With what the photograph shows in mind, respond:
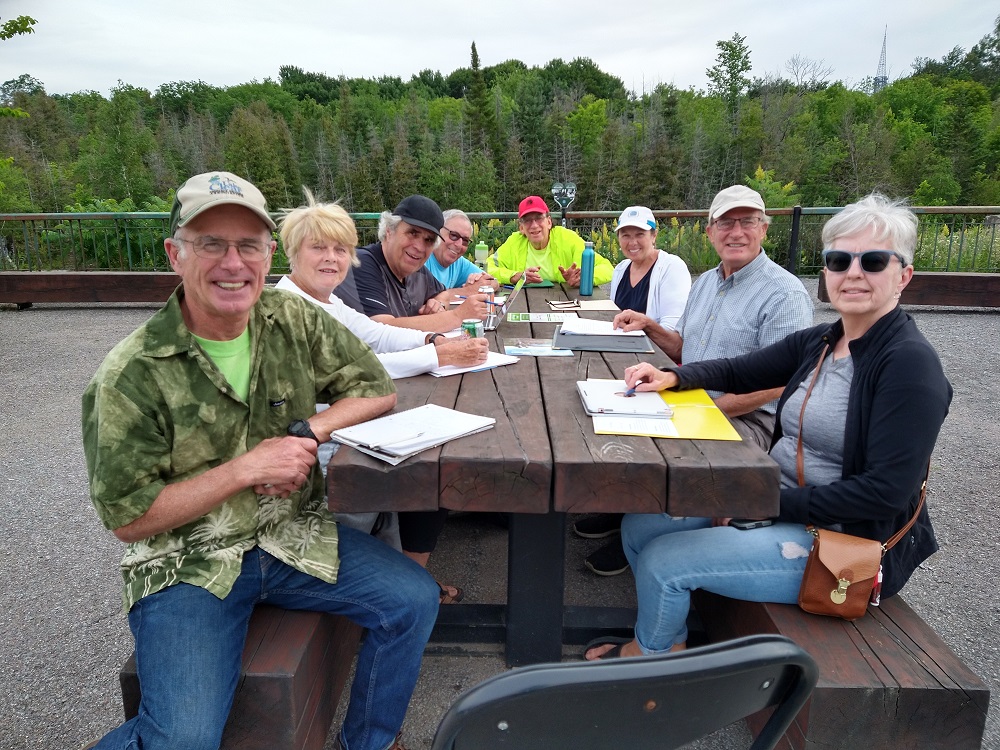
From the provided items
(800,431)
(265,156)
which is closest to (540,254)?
(800,431)

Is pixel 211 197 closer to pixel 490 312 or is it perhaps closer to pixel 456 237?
pixel 490 312

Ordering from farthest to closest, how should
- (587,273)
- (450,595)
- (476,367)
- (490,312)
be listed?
(587,273), (490,312), (450,595), (476,367)

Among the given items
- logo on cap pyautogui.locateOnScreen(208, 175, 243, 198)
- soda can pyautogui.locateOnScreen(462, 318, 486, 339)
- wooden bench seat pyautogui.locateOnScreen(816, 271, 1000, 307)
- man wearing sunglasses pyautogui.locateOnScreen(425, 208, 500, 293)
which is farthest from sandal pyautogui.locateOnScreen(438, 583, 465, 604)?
wooden bench seat pyautogui.locateOnScreen(816, 271, 1000, 307)

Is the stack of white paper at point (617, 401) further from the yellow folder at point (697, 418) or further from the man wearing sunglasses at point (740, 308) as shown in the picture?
the man wearing sunglasses at point (740, 308)

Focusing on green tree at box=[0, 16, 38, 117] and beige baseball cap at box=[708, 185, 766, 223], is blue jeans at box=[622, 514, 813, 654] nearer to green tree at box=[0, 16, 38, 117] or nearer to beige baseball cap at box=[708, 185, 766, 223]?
beige baseball cap at box=[708, 185, 766, 223]

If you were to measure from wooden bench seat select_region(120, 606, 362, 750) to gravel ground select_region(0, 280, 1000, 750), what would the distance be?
0.43 meters

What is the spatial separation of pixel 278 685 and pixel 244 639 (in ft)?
0.48

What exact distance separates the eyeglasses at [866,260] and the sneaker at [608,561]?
4.47 feet

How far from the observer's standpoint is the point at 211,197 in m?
1.44

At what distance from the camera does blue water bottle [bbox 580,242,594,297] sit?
157 inches

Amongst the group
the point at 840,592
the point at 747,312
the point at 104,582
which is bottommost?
the point at 104,582

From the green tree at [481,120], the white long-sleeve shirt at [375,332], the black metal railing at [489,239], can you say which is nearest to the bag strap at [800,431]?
the white long-sleeve shirt at [375,332]

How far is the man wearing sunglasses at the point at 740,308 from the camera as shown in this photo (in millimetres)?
2328

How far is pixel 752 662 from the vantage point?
69 centimetres
